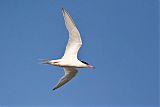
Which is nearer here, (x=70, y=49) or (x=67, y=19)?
(x=67, y=19)

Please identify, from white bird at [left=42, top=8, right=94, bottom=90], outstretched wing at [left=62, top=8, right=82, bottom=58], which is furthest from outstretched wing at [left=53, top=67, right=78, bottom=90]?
outstretched wing at [left=62, top=8, right=82, bottom=58]

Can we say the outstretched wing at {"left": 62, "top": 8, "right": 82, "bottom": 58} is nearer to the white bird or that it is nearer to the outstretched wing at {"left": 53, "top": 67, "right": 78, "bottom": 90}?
the white bird

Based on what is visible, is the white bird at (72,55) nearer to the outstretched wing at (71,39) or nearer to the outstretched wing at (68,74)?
the outstretched wing at (71,39)

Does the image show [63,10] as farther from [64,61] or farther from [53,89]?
[53,89]

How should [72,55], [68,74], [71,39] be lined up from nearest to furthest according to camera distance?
[71,39] → [72,55] → [68,74]

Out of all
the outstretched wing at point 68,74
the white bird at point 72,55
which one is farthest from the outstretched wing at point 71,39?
the outstretched wing at point 68,74

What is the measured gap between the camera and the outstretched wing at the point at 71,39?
17.6m

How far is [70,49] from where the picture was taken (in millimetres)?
19125

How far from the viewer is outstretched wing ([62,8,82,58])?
17578mm

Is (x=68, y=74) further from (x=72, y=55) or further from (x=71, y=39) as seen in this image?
(x=71, y=39)

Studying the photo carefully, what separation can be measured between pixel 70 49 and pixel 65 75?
6.61 feet

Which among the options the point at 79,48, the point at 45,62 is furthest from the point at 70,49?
the point at 45,62

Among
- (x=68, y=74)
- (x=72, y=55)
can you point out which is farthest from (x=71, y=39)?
(x=68, y=74)

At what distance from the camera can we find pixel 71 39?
61.5 feet
